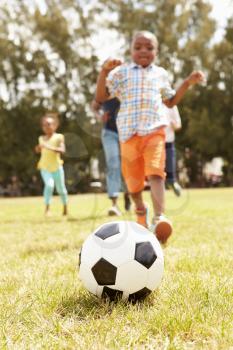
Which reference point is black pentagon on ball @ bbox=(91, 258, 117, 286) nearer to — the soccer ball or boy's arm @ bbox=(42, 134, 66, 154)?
the soccer ball

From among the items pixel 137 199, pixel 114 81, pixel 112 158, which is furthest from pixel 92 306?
pixel 112 158

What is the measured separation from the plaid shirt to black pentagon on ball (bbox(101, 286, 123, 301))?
229 cm

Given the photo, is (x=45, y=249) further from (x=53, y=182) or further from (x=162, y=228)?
(x=53, y=182)

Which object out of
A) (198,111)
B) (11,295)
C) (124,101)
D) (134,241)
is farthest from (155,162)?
(198,111)

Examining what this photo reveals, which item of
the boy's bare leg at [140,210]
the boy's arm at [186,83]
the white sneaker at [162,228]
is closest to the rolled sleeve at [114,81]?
the boy's arm at [186,83]

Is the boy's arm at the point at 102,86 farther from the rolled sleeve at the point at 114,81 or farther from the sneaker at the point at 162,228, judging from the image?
the sneaker at the point at 162,228

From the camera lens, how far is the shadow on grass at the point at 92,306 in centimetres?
214

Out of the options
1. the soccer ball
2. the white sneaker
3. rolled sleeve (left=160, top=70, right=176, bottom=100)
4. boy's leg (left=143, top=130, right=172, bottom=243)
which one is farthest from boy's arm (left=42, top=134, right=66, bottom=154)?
the soccer ball

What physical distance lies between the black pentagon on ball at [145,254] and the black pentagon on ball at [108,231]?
0.17m

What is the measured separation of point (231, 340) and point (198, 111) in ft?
97.1

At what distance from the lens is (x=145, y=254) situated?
240 cm

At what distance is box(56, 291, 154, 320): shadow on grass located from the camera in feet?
7.02

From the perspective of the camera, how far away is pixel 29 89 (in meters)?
31.2

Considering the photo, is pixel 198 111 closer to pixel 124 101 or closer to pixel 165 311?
pixel 124 101
